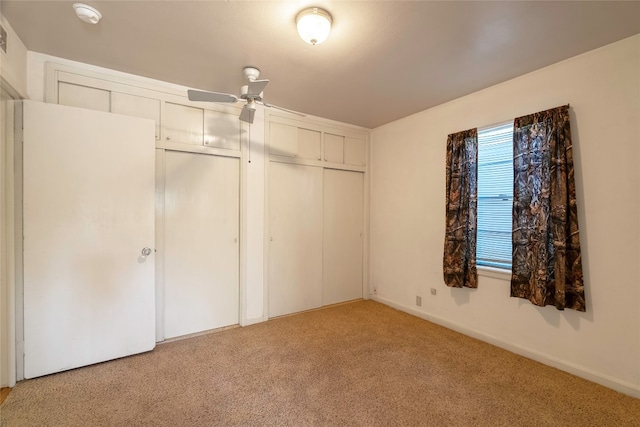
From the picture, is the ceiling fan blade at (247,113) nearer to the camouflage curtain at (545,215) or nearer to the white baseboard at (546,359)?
the camouflage curtain at (545,215)

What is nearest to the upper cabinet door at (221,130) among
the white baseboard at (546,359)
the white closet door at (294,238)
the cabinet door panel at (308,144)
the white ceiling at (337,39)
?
the white ceiling at (337,39)

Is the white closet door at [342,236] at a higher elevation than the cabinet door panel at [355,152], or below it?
below

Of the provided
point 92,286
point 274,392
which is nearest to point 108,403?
point 92,286

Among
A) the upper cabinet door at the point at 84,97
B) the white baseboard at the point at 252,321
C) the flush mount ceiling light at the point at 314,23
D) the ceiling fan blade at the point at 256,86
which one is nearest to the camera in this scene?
the flush mount ceiling light at the point at 314,23

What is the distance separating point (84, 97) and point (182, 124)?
32.6 inches

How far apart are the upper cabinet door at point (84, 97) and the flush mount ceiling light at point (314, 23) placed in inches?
81.8

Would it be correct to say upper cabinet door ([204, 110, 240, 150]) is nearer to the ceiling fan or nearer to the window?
the ceiling fan

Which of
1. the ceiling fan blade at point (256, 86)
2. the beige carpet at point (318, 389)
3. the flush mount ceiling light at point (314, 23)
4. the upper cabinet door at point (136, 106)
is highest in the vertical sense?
the flush mount ceiling light at point (314, 23)

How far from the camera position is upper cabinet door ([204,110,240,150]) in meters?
3.15

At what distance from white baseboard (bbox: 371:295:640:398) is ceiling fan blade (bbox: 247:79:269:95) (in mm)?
3251

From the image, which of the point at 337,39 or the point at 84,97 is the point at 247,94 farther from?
the point at 84,97

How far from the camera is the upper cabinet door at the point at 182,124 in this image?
2.94 metres

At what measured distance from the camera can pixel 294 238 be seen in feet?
12.4

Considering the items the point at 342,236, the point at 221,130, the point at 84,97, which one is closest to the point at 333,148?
the point at 342,236
